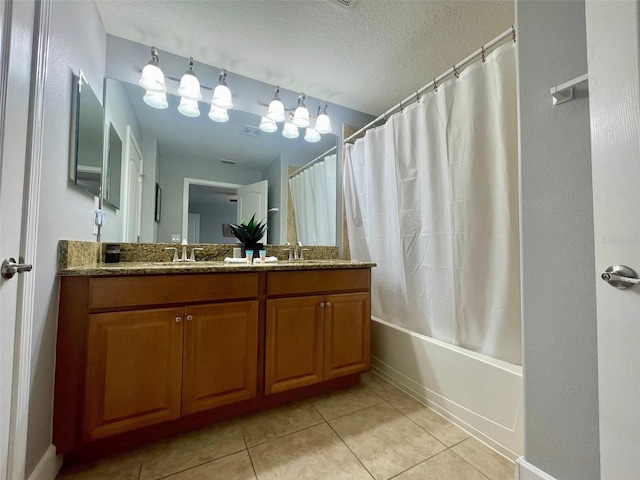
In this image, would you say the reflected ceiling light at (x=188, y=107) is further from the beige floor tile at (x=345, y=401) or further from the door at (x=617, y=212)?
the beige floor tile at (x=345, y=401)

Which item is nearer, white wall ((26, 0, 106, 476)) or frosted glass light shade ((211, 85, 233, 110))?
white wall ((26, 0, 106, 476))

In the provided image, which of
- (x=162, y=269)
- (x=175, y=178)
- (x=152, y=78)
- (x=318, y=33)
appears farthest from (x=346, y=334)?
(x=152, y=78)

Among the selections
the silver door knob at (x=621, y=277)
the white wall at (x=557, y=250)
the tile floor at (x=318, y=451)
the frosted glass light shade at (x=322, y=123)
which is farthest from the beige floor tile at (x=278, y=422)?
the frosted glass light shade at (x=322, y=123)

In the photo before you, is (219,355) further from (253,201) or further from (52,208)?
(253,201)

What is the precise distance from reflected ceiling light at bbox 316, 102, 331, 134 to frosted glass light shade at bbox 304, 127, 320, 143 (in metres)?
0.04

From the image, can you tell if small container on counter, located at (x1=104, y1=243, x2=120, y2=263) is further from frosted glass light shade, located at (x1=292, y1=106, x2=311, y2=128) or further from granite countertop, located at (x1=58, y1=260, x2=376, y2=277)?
frosted glass light shade, located at (x1=292, y1=106, x2=311, y2=128)

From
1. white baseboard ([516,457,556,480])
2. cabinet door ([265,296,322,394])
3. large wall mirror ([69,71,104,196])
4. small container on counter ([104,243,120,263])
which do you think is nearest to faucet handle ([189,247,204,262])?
small container on counter ([104,243,120,263])

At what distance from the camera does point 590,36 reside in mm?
760

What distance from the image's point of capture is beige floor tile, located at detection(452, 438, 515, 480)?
3.45ft

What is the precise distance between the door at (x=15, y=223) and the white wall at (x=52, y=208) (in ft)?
0.28

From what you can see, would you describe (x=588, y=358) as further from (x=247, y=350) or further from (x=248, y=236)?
(x=248, y=236)

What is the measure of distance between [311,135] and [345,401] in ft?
6.73

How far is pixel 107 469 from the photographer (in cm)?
106

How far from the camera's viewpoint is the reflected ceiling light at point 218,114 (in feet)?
6.09
